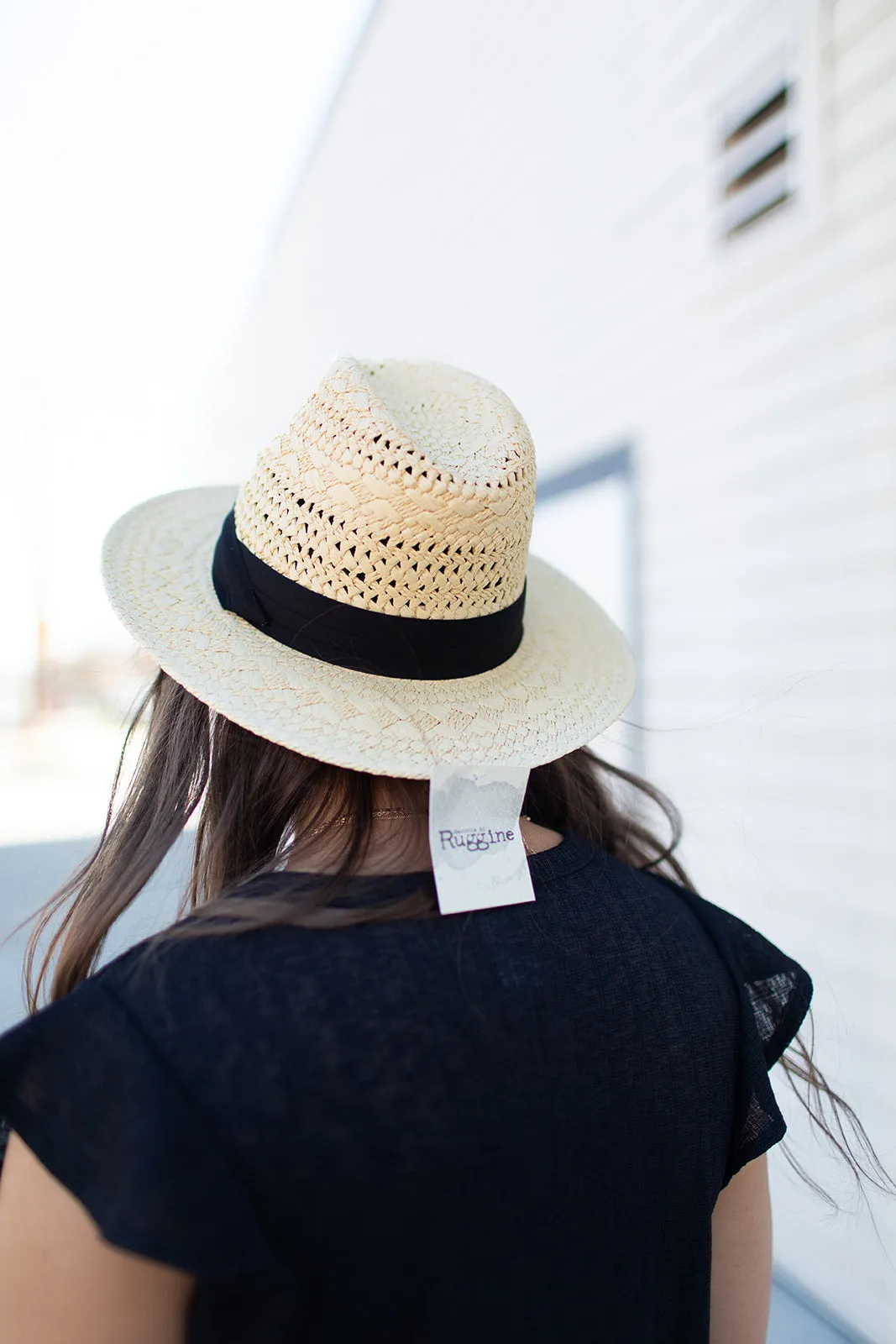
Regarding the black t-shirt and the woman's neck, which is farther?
the woman's neck

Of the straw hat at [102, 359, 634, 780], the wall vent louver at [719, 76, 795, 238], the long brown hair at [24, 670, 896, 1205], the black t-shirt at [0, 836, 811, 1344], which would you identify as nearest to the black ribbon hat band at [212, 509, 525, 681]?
the straw hat at [102, 359, 634, 780]

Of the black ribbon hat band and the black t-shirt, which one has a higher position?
the black ribbon hat band

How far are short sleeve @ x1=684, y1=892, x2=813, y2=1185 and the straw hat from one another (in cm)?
29

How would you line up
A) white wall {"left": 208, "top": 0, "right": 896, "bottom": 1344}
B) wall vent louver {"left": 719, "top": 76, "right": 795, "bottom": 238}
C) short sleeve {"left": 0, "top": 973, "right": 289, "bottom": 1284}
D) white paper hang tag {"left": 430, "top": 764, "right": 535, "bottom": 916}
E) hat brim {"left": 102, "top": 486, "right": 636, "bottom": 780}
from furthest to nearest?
wall vent louver {"left": 719, "top": 76, "right": 795, "bottom": 238}
white wall {"left": 208, "top": 0, "right": 896, "bottom": 1344}
hat brim {"left": 102, "top": 486, "right": 636, "bottom": 780}
white paper hang tag {"left": 430, "top": 764, "right": 535, "bottom": 916}
short sleeve {"left": 0, "top": 973, "right": 289, "bottom": 1284}

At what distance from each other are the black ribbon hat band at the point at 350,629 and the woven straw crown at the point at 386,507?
0.04ft

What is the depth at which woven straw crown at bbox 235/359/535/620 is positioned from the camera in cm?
95

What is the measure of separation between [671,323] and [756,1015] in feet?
8.65

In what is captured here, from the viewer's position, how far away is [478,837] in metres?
0.87

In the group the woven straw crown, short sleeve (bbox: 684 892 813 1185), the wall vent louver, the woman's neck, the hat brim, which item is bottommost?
short sleeve (bbox: 684 892 813 1185)

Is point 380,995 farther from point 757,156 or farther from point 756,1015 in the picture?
point 757,156

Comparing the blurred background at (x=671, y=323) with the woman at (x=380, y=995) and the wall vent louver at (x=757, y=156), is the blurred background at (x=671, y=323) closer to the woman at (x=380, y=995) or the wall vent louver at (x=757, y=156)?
the wall vent louver at (x=757, y=156)

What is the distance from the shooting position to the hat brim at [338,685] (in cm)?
93

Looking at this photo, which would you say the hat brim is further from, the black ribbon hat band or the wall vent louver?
the wall vent louver

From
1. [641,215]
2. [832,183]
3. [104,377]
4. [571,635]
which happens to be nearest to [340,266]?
[641,215]
